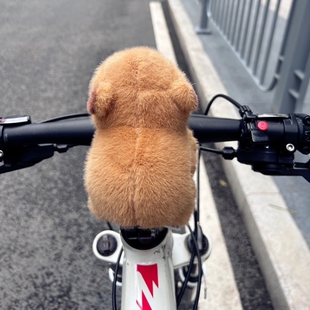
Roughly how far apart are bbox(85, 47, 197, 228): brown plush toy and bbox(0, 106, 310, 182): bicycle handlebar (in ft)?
0.66

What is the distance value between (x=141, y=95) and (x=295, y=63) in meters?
2.05

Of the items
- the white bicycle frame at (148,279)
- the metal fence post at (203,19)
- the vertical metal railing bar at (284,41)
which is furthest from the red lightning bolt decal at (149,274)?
the metal fence post at (203,19)

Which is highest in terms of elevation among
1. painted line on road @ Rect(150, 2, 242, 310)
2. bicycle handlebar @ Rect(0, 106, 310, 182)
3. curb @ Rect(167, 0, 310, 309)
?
bicycle handlebar @ Rect(0, 106, 310, 182)

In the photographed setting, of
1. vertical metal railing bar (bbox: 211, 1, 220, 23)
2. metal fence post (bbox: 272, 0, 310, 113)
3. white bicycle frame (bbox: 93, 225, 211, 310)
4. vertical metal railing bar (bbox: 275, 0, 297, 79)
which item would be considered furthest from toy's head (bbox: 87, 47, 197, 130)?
vertical metal railing bar (bbox: 211, 1, 220, 23)

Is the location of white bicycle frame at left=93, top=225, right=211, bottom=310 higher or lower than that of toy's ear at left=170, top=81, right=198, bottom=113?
lower

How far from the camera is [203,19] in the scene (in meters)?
4.70

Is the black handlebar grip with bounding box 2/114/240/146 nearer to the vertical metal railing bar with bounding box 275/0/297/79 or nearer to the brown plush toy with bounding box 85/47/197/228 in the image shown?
the brown plush toy with bounding box 85/47/197/228

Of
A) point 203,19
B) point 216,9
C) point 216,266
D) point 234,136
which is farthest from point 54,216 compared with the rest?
point 203,19

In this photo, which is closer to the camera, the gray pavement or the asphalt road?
the asphalt road

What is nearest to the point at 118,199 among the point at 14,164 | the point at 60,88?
the point at 14,164

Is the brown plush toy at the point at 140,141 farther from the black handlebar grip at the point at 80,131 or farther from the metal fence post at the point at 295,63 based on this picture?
the metal fence post at the point at 295,63

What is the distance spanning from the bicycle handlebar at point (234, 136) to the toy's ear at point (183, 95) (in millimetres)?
211

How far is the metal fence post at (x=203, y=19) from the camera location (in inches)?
180

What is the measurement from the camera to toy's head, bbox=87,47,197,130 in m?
0.67
